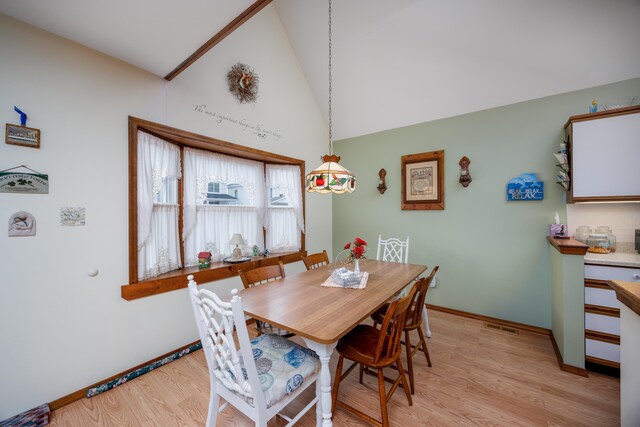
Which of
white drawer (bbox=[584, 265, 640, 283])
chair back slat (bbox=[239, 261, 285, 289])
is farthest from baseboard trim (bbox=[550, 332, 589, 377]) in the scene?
chair back slat (bbox=[239, 261, 285, 289])

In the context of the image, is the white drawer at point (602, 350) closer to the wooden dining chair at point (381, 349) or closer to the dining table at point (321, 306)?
the dining table at point (321, 306)

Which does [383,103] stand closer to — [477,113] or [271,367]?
[477,113]

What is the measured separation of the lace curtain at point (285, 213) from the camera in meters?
3.53

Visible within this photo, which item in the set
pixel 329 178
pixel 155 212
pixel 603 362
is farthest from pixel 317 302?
pixel 603 362

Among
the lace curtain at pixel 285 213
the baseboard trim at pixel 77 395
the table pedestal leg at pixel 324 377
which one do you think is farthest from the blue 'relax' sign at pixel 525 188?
the baseboard trim at pixel 77 395

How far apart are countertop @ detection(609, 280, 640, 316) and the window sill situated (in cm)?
223

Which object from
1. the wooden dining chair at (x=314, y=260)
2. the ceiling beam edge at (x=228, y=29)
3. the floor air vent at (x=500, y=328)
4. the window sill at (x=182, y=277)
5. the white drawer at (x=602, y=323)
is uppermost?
the ceiling beam edge at (x=228, y=29)

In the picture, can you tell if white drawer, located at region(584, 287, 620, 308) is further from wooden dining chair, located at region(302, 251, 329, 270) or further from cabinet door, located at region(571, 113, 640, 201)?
wooden dining chair, located at region(302, 251, 329, 270)

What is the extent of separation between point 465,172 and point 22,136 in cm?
406

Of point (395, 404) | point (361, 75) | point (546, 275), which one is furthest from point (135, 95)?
point (546, 275)

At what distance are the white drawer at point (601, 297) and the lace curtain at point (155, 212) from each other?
→ 380cm

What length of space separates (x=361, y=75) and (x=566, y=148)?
2.46 metres

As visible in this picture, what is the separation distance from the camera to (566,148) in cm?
245

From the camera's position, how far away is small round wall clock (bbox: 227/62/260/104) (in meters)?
2.75
